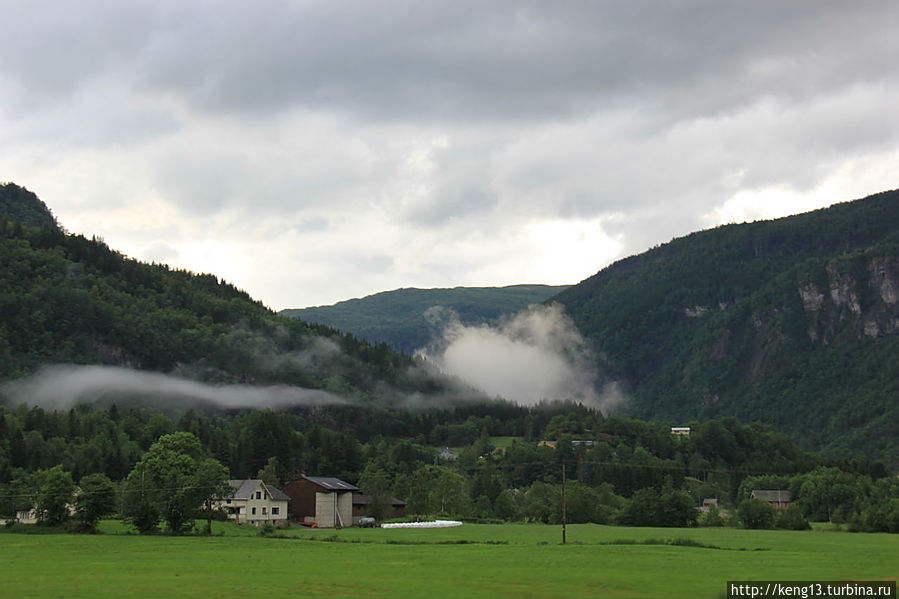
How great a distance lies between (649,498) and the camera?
5295 inches

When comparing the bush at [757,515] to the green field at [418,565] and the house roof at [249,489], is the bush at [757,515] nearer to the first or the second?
the green field at [418,565]

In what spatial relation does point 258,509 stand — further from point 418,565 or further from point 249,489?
point 418,565

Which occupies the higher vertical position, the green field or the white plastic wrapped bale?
the green field

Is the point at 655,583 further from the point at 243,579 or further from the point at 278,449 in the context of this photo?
the point at 278,449

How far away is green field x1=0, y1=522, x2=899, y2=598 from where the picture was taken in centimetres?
4731

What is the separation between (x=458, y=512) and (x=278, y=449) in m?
53.4

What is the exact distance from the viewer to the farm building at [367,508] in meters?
148

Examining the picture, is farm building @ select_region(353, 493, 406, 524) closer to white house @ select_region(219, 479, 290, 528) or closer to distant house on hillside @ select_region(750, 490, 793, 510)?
white house @ select_region(219, 479, 290, 528)

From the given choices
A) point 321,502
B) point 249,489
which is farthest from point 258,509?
point 321,502

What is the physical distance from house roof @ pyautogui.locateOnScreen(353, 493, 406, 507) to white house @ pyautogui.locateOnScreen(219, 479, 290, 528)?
43.8ft

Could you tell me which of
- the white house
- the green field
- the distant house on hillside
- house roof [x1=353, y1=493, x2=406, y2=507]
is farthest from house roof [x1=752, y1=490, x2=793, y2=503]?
the white house

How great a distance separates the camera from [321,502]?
5566 inches

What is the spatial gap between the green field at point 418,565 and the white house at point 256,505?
122 ft

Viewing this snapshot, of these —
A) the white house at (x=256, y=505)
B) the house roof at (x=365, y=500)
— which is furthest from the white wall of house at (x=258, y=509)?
the house roof at (x=365, y=500)
